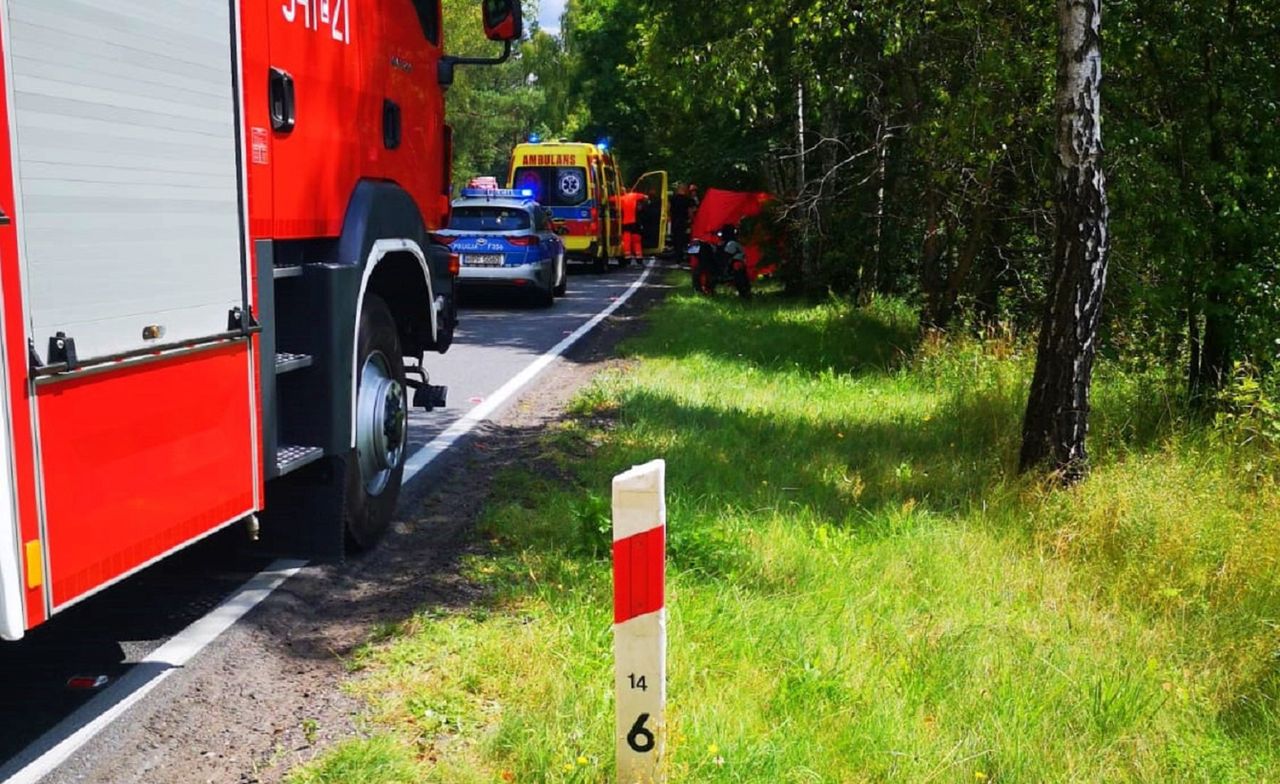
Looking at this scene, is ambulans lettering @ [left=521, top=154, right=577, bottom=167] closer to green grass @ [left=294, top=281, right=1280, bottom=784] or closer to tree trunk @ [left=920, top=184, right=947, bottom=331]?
tree trunk @ [left=920, top=184, right=947, bottom=331]

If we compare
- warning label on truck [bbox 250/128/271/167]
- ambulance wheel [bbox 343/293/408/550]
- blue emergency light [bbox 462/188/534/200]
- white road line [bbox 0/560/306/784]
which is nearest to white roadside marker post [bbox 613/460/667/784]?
white road line [bbox 0/560/306/784]

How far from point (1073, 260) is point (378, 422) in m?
3.82

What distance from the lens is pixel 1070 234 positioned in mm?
7102

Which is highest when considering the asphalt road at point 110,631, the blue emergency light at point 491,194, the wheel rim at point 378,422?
the blue emergency light at point 491,194

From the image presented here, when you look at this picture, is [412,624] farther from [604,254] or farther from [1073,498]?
[604,254]

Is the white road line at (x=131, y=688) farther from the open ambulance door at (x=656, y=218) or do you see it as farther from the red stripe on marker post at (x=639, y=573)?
the open ambulance door at (x=656, y=218)

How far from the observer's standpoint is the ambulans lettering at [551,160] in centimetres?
3106

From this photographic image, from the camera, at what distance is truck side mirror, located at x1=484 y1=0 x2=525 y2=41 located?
652 cm

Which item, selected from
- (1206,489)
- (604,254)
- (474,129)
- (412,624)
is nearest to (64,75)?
(412,624)

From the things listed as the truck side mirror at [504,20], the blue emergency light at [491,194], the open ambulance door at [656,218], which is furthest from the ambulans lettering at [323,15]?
the open ambulance door at [656,218]

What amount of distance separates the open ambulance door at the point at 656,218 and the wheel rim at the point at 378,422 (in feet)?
107

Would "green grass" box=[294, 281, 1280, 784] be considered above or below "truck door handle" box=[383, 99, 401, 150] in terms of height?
below

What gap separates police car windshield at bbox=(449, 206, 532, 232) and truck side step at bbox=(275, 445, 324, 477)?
1544 cm

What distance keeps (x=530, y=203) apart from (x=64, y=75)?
1818 centimetres
